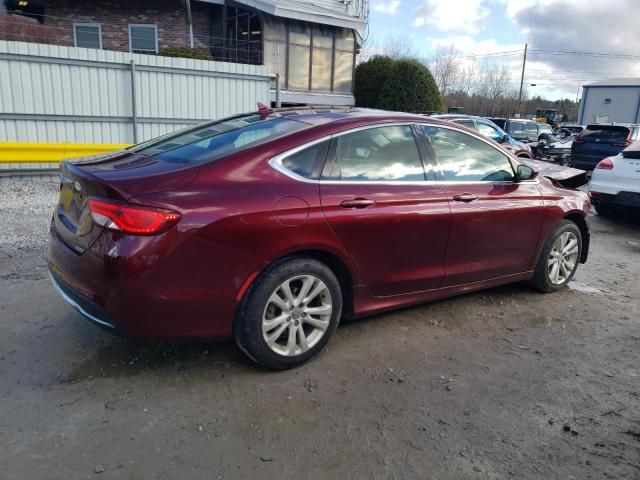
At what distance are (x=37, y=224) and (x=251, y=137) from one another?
4392 millimetres

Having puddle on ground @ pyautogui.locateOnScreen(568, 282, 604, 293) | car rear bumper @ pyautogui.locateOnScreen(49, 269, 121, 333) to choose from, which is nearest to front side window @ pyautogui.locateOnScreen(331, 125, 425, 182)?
car rear bumper @ pyautogui.locateOnScreen(49, 269, 121, 333)

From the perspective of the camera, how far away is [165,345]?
12.0ft

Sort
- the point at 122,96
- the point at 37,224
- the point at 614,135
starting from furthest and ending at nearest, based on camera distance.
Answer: the point at 614,135, the point at 122,96, the point at 37,224

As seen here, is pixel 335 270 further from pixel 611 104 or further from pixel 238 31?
pixel 611 104

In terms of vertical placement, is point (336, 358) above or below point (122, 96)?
below

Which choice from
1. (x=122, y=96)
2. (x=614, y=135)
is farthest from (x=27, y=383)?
(x=614, y=135)

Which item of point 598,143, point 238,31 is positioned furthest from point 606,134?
point 238,31

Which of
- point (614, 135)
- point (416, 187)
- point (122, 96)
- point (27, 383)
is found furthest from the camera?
point (614, 135)

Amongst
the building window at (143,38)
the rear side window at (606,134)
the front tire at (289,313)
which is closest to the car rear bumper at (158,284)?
the front tire at (289,313)

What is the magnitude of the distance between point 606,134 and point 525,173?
1123cm

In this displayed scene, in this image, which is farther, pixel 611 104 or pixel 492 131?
pixel 611 104

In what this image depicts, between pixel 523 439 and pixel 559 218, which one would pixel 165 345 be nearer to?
pixel 523 439

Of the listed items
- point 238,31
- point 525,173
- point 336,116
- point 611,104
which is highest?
point 238,31

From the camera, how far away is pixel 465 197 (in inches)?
160
